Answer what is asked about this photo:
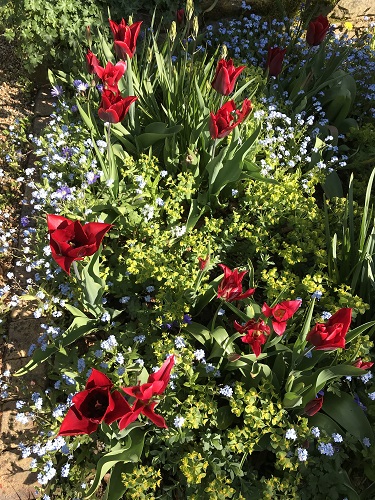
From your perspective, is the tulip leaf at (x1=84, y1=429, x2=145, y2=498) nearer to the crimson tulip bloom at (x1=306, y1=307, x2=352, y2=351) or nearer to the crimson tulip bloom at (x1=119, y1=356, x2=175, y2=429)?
the crimson tulip bloom at (x1=119, y1=356, x2=175, y2=429)

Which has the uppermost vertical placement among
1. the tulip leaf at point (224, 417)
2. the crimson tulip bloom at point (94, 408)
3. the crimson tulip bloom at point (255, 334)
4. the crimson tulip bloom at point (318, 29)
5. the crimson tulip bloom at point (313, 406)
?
the crimson tulip bloom at point (318, 29)

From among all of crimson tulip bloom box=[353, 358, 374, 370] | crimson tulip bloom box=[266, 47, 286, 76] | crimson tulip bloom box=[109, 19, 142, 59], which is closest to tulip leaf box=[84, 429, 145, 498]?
crimson tulip bloom box=[353, 358, 374, 370]

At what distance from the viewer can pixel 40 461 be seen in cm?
192

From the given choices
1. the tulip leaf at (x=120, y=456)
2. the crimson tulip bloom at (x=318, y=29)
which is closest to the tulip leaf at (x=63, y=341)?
the tulip leaf at (x=120, y=456)

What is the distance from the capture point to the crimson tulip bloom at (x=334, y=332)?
140cm

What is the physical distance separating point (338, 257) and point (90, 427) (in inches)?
61.7

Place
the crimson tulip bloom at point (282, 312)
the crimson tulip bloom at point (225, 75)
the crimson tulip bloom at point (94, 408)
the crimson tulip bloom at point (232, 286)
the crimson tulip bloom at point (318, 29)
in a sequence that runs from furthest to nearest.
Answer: the crimson tulip bloom at point (318, 29) < the crimson tulip bloom at point (225, 75) < the crimson tulip bloom at point (232, 286) < the crimson tulip bloom at point (282, 312) < the crimson tulip bloom at point (94, 408)

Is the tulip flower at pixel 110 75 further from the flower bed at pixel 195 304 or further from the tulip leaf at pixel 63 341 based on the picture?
the tulip leaf at pixel 63 341

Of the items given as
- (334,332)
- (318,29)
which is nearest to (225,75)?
(318,29)

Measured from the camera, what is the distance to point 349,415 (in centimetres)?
187

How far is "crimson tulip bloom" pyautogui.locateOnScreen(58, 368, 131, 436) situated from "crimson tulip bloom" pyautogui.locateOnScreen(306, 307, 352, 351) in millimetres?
657

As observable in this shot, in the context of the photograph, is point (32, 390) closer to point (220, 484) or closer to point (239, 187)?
point (220, 484)

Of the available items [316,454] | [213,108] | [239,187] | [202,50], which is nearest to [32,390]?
[316,454]

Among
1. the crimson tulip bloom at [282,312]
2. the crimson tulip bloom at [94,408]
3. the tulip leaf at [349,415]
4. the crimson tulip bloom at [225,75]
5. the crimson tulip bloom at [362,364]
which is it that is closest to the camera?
A: the crimson tulip bloom at [94,408]
